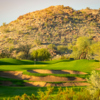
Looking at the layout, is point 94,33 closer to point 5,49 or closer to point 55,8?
point 55,8

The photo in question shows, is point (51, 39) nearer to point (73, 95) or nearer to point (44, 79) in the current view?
point (44, 79)

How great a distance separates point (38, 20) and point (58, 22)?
1073 cm

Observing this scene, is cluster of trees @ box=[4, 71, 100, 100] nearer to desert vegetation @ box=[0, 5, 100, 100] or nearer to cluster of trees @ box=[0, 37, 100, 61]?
desert vegetation @ box=[0, 5, 100, 100]

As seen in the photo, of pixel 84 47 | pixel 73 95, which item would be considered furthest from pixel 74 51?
pixel 73 95

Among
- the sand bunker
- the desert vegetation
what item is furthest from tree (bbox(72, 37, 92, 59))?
the sand bunker

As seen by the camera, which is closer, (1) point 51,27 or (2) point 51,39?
(2) point 51,39

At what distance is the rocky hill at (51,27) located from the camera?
8738 centimetres

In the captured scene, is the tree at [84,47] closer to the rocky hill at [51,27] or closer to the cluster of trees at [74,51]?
the cluster of trees at [74,51]

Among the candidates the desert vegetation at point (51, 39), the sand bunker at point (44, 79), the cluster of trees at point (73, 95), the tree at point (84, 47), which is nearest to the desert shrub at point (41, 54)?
the desert vegetation at point (51, 39)

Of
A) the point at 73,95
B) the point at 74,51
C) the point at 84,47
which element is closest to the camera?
the point at 73,95

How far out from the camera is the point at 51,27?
99.5 metres

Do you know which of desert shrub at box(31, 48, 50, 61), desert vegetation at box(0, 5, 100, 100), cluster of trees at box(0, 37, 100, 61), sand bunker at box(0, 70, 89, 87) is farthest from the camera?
desert shrub at box(31, 48, 50, 61)

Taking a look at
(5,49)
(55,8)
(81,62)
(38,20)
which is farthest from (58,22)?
(81,62)

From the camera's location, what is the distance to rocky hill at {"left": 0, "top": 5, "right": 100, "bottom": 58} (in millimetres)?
87375
